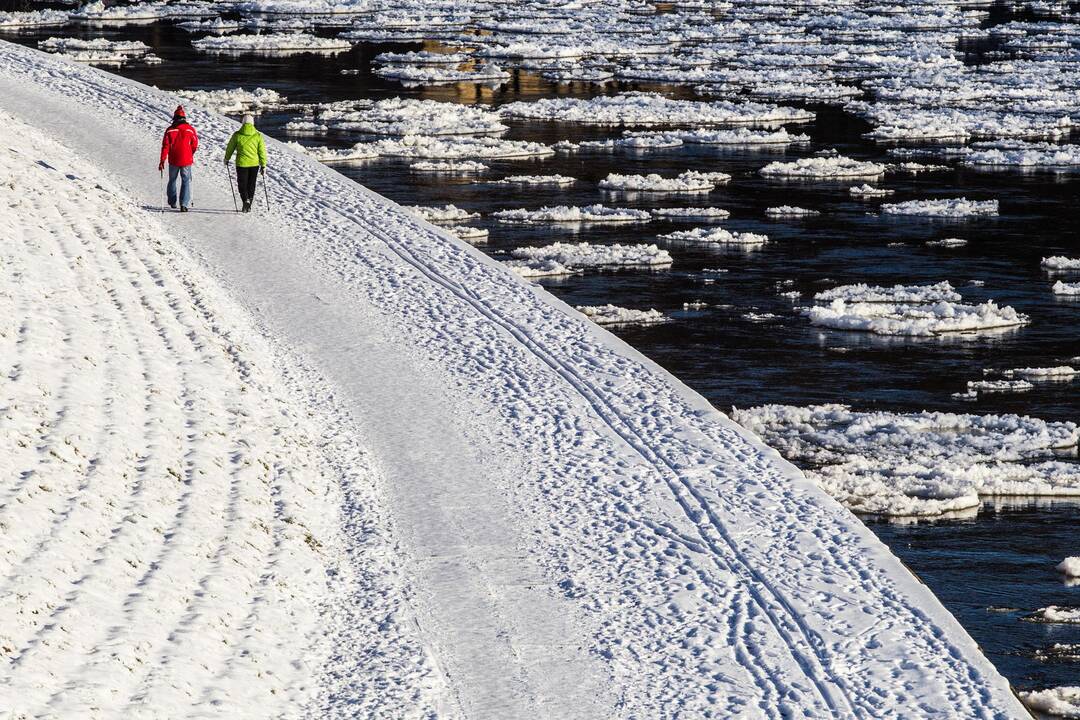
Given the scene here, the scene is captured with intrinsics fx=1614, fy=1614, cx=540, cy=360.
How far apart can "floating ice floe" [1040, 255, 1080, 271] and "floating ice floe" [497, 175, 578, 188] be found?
32.4ft

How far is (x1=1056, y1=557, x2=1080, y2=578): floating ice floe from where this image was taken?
1352 cm

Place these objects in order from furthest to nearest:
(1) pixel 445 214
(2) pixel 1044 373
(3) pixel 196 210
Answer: (1) pixel 445 214, (3) pixel 196 210, (2) pixel 1044 373

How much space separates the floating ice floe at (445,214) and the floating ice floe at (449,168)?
4.52m

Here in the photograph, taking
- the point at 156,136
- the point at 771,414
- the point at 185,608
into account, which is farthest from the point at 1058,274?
the point at 185,608

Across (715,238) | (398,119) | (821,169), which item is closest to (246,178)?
(715,238)

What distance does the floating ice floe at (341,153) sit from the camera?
32938mm

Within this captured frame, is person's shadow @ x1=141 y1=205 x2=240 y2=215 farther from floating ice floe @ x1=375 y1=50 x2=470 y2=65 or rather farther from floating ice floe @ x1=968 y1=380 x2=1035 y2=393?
floating ice floe @ x1=375 y1=50 x2=470 y2=65

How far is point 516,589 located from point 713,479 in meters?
2.86

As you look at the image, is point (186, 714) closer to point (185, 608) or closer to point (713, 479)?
point (185, 608)

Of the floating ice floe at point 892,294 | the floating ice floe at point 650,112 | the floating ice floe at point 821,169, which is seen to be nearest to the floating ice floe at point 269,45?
the floating ice floe at point 650,112

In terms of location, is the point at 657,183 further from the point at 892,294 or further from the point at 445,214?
the point at 892,294

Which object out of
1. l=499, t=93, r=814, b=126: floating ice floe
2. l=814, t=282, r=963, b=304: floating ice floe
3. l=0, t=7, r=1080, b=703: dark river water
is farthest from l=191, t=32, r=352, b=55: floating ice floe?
l=814, t=282, r=963, b=304: floating ice floe

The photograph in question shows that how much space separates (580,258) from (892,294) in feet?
15.7

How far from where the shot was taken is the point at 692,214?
2870 cm
